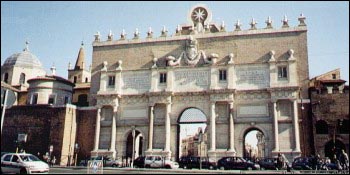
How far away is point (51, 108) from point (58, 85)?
17.1 ft

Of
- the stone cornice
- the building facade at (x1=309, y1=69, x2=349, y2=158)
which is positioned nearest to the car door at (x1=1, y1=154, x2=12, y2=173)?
the stone cornice

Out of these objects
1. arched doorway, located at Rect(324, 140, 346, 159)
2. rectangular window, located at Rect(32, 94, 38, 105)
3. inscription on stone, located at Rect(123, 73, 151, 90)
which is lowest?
arched doorway, located at Rect(324, 140, 346, 159)

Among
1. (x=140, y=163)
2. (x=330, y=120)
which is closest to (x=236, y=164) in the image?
(x=140, y=163)

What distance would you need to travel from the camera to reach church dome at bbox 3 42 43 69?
193ft

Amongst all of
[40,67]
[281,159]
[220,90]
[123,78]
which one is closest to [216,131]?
[220,90]

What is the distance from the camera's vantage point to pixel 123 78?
123ft

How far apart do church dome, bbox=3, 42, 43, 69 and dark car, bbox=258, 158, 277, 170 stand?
1803 inches

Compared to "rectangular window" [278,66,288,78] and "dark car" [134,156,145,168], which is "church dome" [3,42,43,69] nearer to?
"dark car" [134,156,145,168]

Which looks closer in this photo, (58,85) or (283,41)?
(283,41)

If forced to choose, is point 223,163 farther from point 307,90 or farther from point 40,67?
point 40,67

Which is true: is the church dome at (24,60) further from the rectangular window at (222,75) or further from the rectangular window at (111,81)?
the rectangular window at (222,75)

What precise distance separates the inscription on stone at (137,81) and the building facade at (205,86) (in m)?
0.11

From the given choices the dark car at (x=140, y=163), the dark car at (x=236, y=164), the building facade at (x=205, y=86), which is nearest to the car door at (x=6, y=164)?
the dark car at (x=140, y=163)

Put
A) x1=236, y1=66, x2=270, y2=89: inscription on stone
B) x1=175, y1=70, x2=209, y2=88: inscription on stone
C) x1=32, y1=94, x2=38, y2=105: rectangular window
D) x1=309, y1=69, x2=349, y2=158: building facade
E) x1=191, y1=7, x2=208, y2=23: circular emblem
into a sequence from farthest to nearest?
x1=32, y1=94, x2=38, y2=105: rectangular window
x1=191, y1=7, x2=208, y2=23: circular emblem
x1=175, y1=70, x2=209, y2=88: inscription on stone
x1=236, y1=66, x2=270, y2=89: inscription on stone
x1=309, y1=69, x2=349, y2=158: building facade
